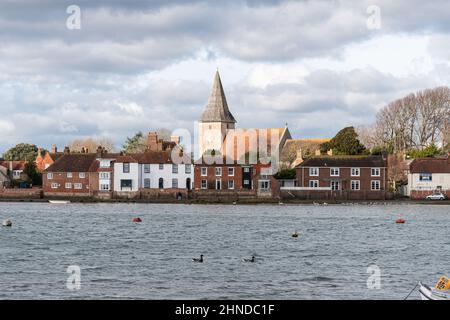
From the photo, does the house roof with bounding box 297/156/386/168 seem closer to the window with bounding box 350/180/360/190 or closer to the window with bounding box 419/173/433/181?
the window with bounding box 350/180/360/190

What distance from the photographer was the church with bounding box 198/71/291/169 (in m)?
158

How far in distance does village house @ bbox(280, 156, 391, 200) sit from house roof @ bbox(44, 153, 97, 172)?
27953 mm

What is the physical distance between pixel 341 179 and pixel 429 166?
39.6 feet

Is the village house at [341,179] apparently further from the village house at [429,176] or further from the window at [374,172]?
the village house at [429,176]

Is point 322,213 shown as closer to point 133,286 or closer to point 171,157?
point 171,157

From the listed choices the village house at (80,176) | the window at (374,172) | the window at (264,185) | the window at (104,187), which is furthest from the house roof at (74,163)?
the window at (374,172)

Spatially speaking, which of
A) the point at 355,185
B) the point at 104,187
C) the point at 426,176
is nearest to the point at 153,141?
the point at 104,187

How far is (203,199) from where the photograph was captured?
110 metres

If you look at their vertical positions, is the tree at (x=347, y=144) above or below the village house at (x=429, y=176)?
above

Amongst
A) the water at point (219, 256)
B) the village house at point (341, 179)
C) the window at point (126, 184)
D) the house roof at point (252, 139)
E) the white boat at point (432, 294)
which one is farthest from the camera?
the house roof at point (252, 139)

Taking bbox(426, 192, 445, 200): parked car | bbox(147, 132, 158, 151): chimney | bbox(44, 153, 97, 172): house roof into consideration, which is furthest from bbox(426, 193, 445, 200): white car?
bbox(44, 153, 97, 172): house roof

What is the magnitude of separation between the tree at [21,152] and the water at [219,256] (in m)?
86.8

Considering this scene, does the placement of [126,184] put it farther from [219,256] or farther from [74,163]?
[219,256]

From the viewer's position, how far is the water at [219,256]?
31453 millimetres
